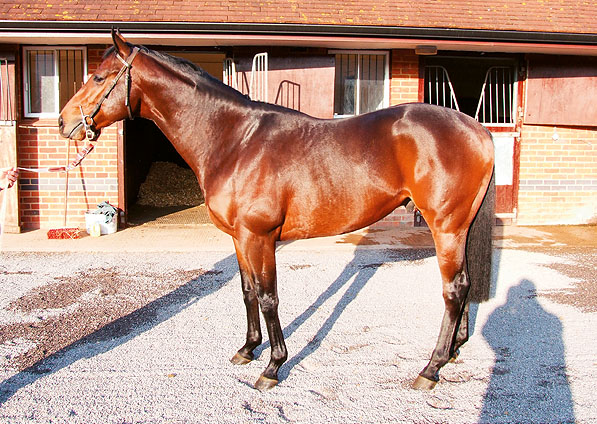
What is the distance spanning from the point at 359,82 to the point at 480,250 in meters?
5.49

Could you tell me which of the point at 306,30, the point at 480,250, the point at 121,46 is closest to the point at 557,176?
the point at 306,30

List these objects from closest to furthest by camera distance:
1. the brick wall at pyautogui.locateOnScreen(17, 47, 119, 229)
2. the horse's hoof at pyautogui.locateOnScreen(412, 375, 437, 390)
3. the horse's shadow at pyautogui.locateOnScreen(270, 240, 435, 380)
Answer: the horse's hoof at pyautogui.locateOnScreen(412, 375, 437, 390)
the horse's shadow at pyautogui.locateOnScreen(270, 240, 435, 380)
the brick wall at pyautogui.locateOnScreen(17, 47, 119, 229)

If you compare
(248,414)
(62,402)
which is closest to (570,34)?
(248,414)

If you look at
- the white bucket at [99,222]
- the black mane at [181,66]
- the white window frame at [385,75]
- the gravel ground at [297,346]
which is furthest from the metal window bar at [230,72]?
the black mane at [181,66]

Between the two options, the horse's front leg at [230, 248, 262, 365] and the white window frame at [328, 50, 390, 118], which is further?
the white window frame at [328, 50, 390, 118]

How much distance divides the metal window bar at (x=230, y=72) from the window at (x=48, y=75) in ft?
7.32

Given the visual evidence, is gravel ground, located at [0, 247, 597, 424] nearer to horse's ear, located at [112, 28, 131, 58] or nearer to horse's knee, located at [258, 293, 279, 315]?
horse's knee, located at [258, 293, 279, 315]

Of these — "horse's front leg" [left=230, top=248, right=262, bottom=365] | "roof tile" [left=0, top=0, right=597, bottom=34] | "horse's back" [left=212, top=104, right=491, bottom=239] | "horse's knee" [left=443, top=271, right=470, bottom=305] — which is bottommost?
"horse's front leg" [left=230, top=248, right=262, bottom=365]

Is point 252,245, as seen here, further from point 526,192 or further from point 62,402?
point 526,192

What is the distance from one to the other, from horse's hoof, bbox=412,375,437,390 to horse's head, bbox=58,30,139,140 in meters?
2.50

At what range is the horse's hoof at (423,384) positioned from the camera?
3.18 m

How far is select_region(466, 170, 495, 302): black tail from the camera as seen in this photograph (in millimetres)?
3682

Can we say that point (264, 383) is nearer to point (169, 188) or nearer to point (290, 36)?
point (290, 36)

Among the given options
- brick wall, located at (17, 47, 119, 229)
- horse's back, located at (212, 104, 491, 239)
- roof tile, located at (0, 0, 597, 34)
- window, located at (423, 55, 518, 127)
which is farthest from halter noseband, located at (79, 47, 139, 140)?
window, located at (423, 55, 518, 127)
